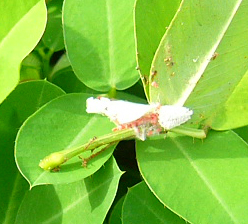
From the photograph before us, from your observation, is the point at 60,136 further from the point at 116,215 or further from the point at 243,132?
the point at 243,132

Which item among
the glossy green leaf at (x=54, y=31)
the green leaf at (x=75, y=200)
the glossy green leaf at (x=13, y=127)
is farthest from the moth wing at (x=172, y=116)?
the glossy green leaf at (x=54, y=31)

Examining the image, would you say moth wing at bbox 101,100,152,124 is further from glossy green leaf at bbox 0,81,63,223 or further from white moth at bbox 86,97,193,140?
glossy green leaf at bbox 0,81,63,223

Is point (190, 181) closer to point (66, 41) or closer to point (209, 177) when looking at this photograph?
point (209, 177)

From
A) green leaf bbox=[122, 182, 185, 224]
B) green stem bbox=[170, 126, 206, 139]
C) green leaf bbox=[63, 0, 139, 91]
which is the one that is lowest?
green leaf bbox=[122, 182, 185, 224]

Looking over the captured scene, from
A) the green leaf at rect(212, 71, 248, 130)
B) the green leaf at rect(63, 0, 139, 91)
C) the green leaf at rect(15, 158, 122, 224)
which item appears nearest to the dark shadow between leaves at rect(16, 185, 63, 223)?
the green leaf at rect(15, 158, 122, 224)

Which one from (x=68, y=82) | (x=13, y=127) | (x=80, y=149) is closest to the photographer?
(x=80, y=149)

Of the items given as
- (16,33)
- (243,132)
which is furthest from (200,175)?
(16,33)
